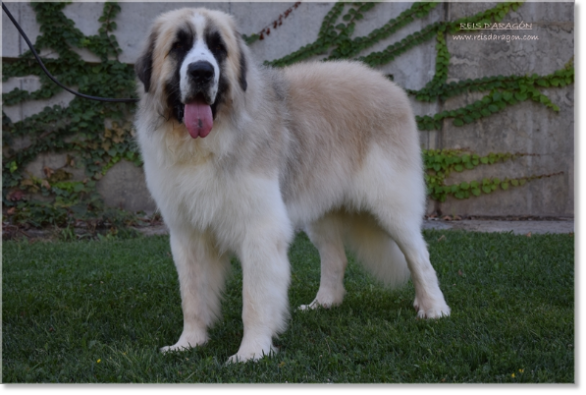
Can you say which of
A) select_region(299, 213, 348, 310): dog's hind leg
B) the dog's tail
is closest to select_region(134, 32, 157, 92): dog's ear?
select_region(299, 213, 348, 310): dog's hind leg

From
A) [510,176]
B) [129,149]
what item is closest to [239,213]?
[129,149]

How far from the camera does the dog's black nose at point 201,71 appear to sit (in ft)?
8.98

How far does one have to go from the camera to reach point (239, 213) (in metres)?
3.01

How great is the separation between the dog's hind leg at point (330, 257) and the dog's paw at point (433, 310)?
58 cm

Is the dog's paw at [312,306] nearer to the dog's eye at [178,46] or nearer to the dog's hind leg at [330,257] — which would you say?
the dog's hind leg at [330,257]

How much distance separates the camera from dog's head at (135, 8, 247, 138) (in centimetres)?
279

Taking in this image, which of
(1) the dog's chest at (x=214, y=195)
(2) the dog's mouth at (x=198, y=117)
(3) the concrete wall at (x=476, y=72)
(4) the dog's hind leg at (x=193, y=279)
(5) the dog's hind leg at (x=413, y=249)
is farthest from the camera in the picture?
(3) the concrete wall at (x=476, y=72)

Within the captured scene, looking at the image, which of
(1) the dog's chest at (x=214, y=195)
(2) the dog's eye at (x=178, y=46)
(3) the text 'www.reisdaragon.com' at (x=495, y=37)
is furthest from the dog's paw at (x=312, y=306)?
(3) the text 'www.reisdaragon.com' at (x=495, y=37)

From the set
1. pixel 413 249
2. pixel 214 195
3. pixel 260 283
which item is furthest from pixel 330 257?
pixel 214 195

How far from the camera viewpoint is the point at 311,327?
3.54 meters

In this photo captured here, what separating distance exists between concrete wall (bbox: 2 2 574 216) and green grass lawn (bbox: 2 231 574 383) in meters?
2.42

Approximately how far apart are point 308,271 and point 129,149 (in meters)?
3.48

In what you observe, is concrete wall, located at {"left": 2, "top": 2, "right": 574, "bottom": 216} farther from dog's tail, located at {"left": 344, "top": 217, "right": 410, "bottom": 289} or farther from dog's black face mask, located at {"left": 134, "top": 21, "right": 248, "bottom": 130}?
dog's black face mask, located at {"left": 134, "top": 21, "right": 248, "bottom": 130}

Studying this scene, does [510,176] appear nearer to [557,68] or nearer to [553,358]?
[557,68]
